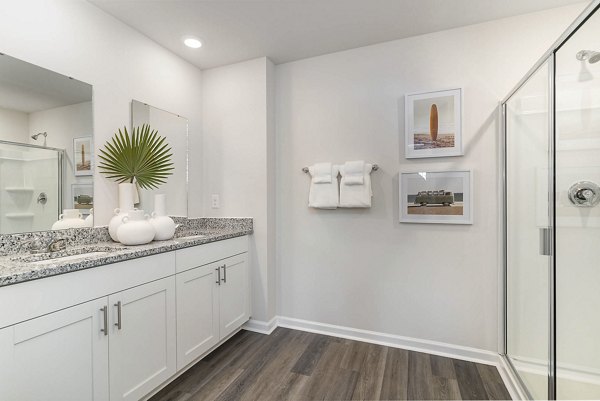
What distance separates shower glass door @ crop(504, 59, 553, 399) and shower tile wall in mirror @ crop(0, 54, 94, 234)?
2.58 meters

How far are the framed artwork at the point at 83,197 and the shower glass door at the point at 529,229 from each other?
255 centimetres

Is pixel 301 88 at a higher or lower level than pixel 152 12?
lower

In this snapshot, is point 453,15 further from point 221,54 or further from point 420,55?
point 221,54

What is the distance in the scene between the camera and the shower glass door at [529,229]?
1.45 metres

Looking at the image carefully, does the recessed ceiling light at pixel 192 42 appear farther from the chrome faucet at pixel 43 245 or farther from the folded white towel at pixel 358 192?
the chrome faucet at pixel 43 245

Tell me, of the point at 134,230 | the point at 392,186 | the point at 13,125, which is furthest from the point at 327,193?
the point at 13,125

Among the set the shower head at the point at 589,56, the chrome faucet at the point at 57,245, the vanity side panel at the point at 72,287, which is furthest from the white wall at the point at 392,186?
the chrome faucet at the point at 57,245

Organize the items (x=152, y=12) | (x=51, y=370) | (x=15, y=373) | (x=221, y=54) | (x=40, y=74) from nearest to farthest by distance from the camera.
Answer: (x=15, y=373)
(x=51, y=370)
(x=40, y=74)
(x=152, y=12)
(x=221, y=54)

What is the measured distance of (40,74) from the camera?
1.65m

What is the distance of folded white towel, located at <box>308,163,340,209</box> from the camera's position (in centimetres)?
244

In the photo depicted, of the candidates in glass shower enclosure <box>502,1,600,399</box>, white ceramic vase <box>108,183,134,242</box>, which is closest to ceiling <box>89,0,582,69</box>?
glass shower enclosure <box>502,1,600,399</box>

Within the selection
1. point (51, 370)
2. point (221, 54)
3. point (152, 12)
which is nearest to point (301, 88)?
point (221, 54)

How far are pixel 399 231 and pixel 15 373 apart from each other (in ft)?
7.40

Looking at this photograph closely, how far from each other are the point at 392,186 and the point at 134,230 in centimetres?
185
